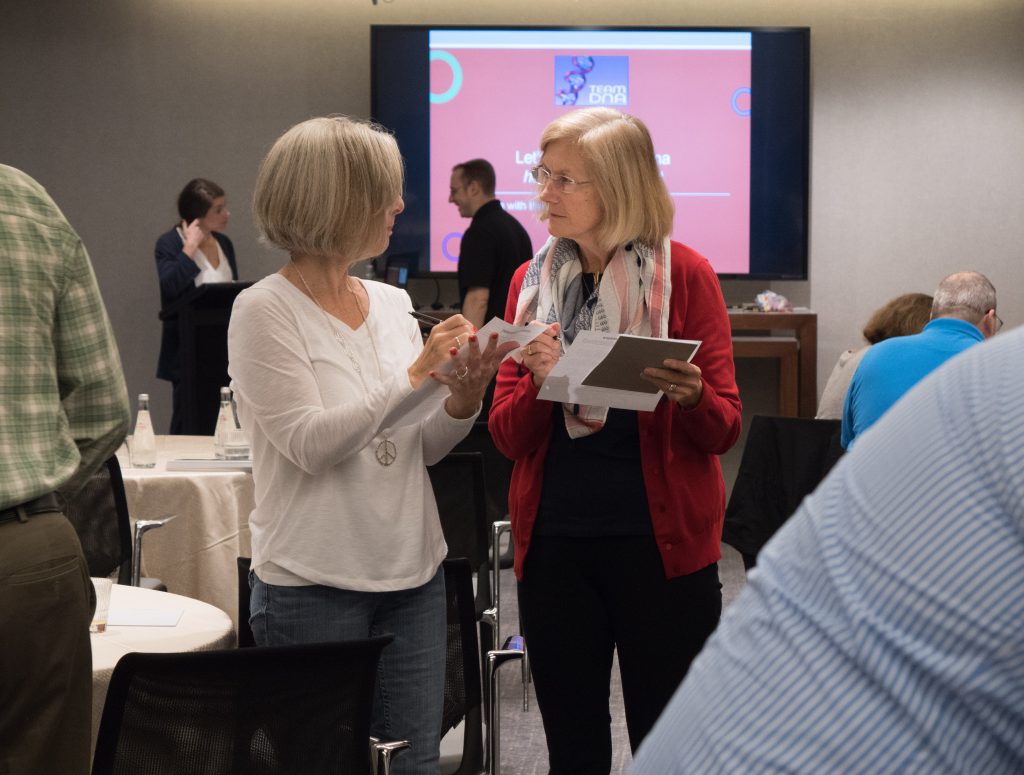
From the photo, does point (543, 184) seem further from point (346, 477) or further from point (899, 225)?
point (899, 225)

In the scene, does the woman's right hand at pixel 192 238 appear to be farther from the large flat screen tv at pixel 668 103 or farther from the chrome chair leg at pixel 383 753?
the chrome chair leg at pixel 383 753

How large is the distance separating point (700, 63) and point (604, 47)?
1.90ft

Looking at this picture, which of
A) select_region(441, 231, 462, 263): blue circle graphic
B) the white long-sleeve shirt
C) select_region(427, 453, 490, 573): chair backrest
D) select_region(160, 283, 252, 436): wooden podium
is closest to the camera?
the white long-sleeve shirt

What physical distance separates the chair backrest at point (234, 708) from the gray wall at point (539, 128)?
6.12 metres

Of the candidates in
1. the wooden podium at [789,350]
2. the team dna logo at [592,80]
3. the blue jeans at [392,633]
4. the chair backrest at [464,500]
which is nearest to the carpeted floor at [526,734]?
the chair backrest at [464,500]

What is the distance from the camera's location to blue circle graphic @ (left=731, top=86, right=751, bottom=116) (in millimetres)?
7238

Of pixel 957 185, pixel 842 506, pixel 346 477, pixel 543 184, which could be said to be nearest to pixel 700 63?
pixel 957 185

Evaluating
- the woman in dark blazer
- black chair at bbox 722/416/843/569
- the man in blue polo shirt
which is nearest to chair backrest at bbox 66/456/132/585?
black chair at bbox 722/416/843/569

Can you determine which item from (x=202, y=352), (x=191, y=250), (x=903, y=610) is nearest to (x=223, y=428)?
(x=202, y=352)

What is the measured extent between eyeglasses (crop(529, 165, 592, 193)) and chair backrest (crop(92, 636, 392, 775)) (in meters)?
0.96

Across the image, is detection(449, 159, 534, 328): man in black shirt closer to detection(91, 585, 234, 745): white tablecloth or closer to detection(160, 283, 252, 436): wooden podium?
detection(160, 283, 252, 436): wooden podium

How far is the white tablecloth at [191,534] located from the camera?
384 cm

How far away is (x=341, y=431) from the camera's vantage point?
187cm

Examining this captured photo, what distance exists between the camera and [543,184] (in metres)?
2.29
